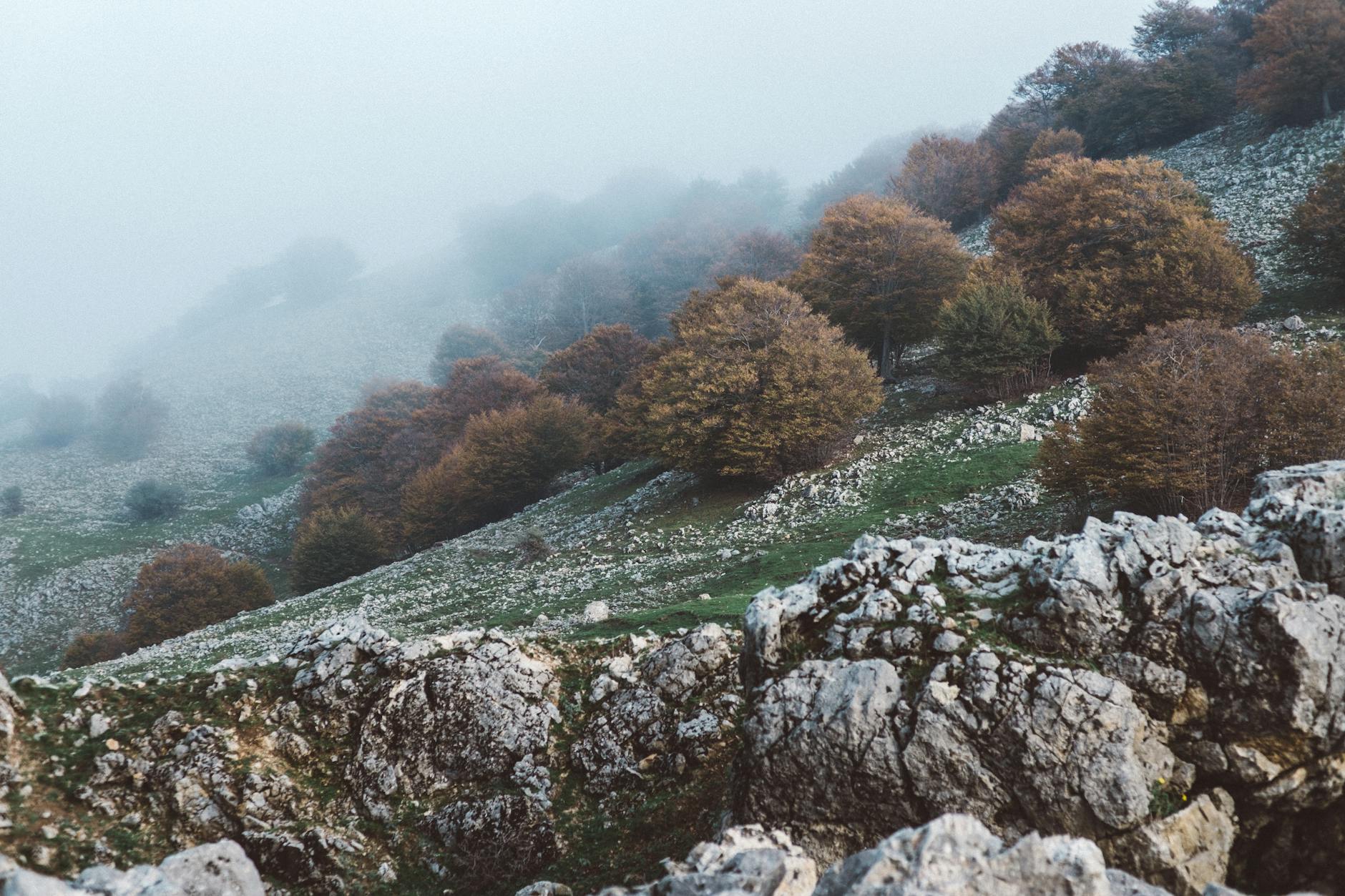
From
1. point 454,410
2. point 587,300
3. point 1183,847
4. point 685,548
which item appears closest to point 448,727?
point 1183,847

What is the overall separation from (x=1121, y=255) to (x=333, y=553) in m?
59.7

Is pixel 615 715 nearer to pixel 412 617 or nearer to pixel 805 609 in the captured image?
pixel 805 609

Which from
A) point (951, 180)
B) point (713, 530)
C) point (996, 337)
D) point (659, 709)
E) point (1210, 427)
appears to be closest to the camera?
point (659, 709)

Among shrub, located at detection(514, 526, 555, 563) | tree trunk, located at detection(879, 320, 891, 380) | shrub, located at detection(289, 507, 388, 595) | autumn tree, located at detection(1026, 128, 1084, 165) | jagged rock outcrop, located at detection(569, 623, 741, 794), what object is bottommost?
shrub, located at detection(289, 507, 388, 595)

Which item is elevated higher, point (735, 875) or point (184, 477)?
point (735, 875)

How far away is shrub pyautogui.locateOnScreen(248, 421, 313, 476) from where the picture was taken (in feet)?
344

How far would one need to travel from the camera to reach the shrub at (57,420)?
420 ft

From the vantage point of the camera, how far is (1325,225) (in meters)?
37.7

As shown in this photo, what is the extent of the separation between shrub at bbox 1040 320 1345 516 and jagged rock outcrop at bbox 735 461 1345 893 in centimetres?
1010

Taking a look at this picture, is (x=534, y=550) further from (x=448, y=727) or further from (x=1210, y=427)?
(x=1210, y=427)

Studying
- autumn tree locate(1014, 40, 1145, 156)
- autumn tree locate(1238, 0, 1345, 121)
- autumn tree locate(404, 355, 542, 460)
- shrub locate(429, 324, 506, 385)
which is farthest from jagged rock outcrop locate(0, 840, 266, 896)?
shrub locate(429, 324, 506, 385)

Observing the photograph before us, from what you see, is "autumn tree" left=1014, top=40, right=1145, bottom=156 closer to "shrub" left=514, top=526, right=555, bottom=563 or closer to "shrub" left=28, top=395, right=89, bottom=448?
"shrub" left=514, top=526, right=555, bottom=563

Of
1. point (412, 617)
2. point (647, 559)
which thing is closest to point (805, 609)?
point (647, 559)

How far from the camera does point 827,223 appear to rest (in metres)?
50.1
